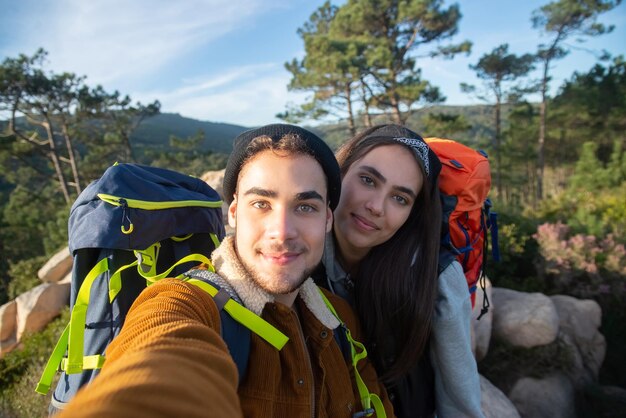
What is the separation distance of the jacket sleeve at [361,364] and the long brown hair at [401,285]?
0.40 ft

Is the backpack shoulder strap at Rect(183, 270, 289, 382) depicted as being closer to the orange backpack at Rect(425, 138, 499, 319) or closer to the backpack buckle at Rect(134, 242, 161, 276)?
the backpack buckle at Rect(134, 242, 161, 276)

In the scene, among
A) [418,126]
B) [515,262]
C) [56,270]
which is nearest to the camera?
[515,262]

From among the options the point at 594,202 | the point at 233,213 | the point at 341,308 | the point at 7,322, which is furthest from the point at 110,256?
the point at 594,202

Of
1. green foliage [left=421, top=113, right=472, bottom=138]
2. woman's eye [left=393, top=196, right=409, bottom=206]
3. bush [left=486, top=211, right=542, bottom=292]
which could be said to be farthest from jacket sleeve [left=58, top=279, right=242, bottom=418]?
green foliage [left=421, top=113, right=472, bottom=138]

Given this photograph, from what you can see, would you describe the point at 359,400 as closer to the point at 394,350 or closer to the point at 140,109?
the point at 394,350

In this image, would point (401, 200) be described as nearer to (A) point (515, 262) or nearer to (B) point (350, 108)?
(A) point (515, 262)

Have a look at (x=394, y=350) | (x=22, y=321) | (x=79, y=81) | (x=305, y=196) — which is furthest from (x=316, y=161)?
(x=79, y=81)

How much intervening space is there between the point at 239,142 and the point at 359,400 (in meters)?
1.11

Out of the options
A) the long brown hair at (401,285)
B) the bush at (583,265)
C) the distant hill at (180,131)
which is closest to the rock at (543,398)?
the bush at (583,265)

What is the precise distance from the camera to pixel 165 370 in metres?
0.55

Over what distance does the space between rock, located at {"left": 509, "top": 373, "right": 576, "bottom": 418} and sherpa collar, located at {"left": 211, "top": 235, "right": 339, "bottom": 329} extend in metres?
3.99

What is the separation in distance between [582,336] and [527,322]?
4.59 ft

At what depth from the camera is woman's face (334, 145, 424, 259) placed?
62.2 inches

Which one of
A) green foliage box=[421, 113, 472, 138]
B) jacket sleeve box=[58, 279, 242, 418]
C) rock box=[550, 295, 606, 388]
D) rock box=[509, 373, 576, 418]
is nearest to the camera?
jacket sleeve box=[58, 279, 242, 418]
